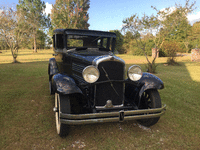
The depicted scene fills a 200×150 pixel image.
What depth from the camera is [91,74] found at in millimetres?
2281

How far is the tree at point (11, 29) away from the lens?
12.4m

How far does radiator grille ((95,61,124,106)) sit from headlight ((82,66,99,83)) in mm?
139

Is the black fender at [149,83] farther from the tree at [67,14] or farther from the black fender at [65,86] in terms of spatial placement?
the tree at [67,14]

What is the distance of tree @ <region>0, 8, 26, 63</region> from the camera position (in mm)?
12395

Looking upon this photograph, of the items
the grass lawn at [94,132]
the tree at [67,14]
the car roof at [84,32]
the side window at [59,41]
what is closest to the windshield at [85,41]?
the car roof at [84,32]

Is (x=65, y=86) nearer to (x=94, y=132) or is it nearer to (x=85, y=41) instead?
(x=94, y=132)

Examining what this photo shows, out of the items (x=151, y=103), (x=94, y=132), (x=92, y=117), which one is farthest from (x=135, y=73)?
(x=94, y=132)

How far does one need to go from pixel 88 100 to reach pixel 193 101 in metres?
3.70

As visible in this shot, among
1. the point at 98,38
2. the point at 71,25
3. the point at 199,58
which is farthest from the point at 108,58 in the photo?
the point at 71,25

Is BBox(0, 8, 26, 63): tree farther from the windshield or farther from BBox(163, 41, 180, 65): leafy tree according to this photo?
BBox(163, 41, 180, 65): leafy tree

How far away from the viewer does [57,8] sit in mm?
23844

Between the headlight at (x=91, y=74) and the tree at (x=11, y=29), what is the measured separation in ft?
43.2

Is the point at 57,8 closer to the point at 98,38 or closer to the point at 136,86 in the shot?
the point at 98,38

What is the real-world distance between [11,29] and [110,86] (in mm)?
14178
